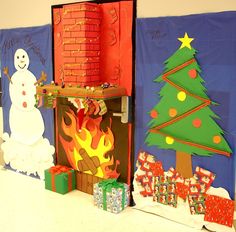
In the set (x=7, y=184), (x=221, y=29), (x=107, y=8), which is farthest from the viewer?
(x=7, y=184)

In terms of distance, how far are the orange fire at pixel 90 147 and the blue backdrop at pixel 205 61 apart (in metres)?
0.56

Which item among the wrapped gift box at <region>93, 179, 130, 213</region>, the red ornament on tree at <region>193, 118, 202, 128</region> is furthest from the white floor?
the red ornament on tree at <region>193, 118, 202, 128</region>

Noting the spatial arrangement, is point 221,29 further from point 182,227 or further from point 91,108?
point 182,227

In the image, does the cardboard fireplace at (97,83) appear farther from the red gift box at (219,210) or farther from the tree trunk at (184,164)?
the red gift box at (219,210)

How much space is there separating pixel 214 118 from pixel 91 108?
1.22 meters

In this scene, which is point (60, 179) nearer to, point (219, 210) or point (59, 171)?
point (59, 171)

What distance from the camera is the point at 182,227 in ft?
9.71

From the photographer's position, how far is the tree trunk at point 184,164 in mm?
2924

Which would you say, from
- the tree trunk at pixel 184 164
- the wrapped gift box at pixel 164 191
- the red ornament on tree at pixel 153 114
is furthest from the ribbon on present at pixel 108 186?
the red ornament on tree at pixel 153 114

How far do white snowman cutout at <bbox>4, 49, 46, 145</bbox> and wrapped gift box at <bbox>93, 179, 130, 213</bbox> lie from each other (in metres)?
1.22

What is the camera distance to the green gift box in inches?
144

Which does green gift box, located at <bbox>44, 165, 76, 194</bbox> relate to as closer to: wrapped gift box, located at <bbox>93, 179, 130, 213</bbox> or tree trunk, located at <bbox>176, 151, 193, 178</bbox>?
wrapped gift box, located at <bbox>93, 179, 130, 213</bbox>

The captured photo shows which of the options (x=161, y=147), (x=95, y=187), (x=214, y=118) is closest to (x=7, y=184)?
(x=95, y=187)

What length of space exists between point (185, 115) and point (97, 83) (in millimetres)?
961
